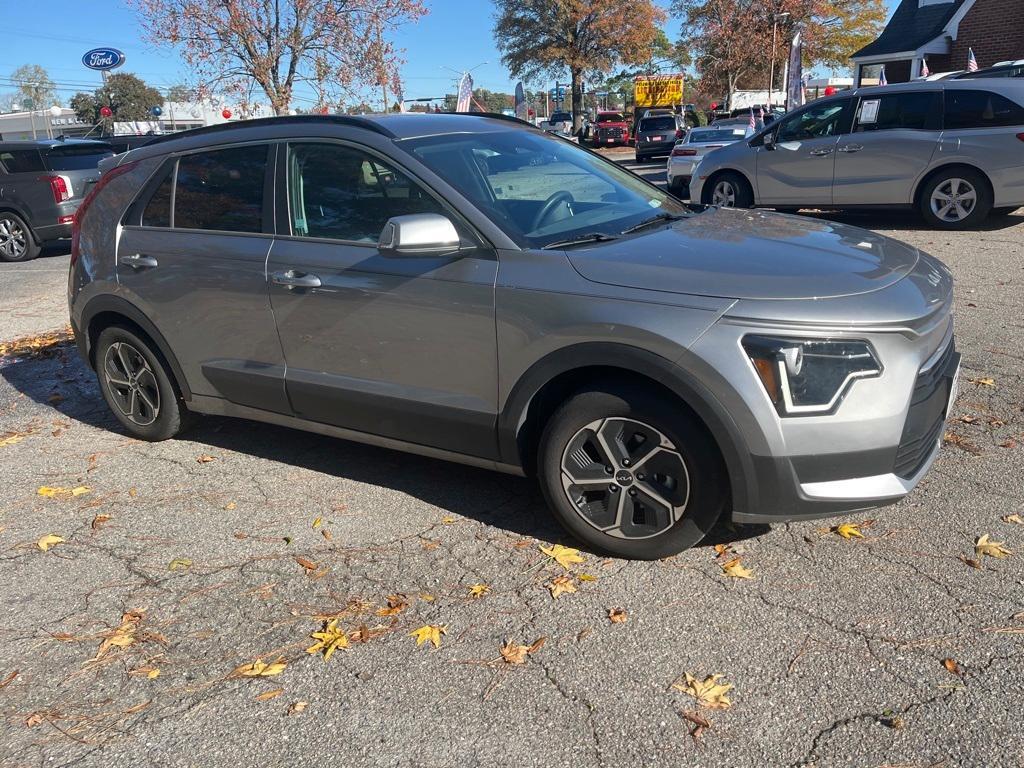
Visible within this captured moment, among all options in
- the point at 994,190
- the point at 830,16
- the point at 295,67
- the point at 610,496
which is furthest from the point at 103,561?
the point at 830,16

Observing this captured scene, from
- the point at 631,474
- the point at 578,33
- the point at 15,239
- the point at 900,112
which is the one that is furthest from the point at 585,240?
the point at 578,33

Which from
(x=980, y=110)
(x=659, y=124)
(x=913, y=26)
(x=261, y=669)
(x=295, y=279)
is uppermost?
(x=913, y=26)

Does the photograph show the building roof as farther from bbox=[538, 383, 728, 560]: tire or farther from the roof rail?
bbox=[538, 383, 728, 560]: tire

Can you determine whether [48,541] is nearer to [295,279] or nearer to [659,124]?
[295,279]

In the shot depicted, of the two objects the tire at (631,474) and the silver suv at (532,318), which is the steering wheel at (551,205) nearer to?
the silver suv at (532,318)

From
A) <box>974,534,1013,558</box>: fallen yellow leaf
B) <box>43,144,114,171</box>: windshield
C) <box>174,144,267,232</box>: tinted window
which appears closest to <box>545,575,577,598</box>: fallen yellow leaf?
<box>974,534,1013,558</box>: fallen yellow leaf

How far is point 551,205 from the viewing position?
3.89 m

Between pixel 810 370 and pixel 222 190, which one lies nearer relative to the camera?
Answer: pixel 810 370

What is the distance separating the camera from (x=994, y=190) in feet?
33.3

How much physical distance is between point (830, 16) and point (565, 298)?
46503mm

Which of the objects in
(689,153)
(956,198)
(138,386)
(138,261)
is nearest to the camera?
(138,261)

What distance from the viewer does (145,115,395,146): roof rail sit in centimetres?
397

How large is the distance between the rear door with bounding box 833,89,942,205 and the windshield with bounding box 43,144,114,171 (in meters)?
11.3

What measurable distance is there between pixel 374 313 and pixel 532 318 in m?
0.81
